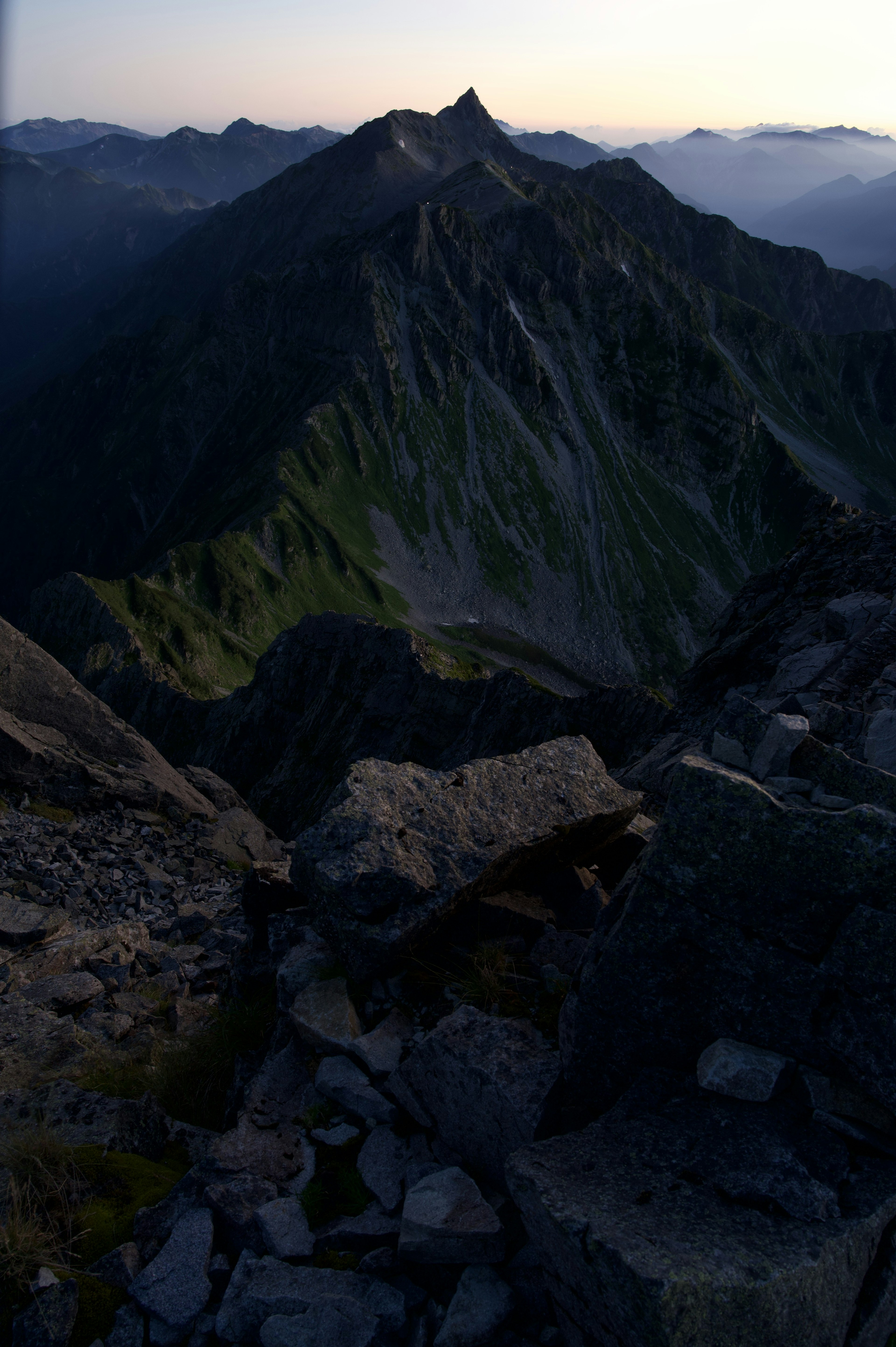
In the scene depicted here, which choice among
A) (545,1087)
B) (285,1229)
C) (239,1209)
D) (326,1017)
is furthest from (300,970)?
(545,1087)

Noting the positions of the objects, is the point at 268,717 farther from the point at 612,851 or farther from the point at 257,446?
the point at 257,446

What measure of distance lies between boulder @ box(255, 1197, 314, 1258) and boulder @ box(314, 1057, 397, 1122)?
4.07 feet

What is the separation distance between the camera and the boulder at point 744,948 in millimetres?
6855

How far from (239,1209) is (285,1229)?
22.0 inches

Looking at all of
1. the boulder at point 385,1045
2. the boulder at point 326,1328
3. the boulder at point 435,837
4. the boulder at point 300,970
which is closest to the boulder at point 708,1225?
the boulder at point 326,1328

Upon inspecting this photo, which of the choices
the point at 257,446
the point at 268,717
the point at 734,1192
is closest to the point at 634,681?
the point at 257,446

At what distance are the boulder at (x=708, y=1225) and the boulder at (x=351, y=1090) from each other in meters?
2.40

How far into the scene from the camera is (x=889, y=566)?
32.2 metres

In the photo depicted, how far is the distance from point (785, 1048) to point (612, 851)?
22.0 feet

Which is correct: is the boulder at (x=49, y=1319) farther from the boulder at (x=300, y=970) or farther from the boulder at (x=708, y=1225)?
the boulder at (x=708, y=1225)

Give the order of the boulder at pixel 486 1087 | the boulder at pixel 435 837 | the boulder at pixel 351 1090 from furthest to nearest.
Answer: the boulder at pixel 435 837 < the boulder at pixel 351 1090 < the boulder at pixel 486 1087

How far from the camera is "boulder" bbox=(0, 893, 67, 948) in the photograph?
17.9 metres

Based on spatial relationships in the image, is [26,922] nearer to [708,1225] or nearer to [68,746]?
[68,746]

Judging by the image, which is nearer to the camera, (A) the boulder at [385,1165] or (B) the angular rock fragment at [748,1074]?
(B) the angular rock fragment at [748,1074]
